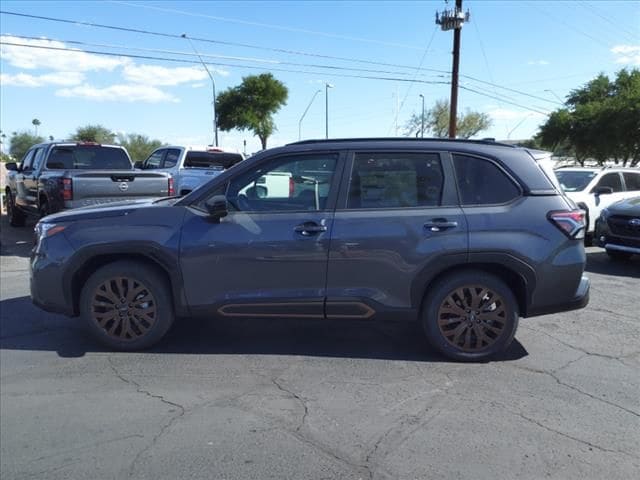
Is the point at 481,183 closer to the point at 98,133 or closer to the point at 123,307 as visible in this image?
the point at 123,307

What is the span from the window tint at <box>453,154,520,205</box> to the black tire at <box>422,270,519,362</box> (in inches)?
25.4

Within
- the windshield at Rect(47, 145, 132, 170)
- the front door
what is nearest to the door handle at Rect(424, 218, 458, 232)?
the front door

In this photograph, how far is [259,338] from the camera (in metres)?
5.39

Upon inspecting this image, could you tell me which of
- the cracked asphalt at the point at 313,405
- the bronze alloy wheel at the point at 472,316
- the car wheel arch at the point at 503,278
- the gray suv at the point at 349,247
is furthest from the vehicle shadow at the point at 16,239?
the bronze alloy wheel at the point at 472,316

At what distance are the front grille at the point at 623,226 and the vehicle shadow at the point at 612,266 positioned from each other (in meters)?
0.59

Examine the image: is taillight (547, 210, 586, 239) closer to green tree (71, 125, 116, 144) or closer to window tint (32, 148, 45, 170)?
window tint (32, 148, 45, 170)

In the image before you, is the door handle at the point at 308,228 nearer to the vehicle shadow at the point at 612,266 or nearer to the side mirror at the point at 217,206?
the side mirror at the point at 217,206

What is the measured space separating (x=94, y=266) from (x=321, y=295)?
210 cm

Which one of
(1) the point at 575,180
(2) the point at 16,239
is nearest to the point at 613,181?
(1) the point at 575,180

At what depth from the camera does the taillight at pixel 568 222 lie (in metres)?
4.68

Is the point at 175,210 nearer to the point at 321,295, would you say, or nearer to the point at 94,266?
the point at 94,266

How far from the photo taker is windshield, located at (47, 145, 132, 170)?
1141 centimetres

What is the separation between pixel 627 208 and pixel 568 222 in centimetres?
590

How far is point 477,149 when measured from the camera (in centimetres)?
487
